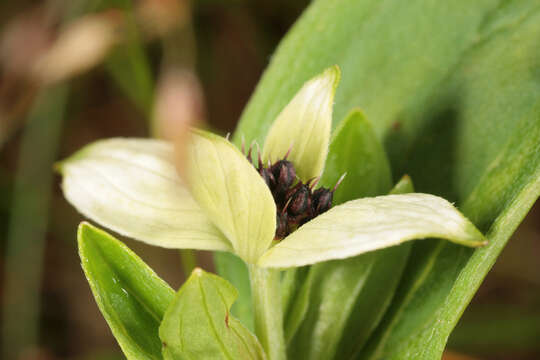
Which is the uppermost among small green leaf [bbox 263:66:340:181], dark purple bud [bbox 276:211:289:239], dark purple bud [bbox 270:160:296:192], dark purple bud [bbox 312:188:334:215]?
small green leaf [bbox 263:66:340:181]

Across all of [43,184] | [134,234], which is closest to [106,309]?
[134,234]

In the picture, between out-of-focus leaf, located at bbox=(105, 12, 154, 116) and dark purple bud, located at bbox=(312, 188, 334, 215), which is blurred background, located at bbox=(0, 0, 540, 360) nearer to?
out-of-focus leaf, located at bbox=(105, 12, 154, 116)

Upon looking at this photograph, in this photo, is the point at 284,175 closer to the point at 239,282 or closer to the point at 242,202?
the point at 242,202

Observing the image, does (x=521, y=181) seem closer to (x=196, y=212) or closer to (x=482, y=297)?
(x=196, y=212)

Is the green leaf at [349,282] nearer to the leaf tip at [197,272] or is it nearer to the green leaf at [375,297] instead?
the green leaf at [375,297]

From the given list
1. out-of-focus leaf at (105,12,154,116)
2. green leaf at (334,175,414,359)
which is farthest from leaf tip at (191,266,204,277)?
out-of-focus leaf at (105,12,154,116)

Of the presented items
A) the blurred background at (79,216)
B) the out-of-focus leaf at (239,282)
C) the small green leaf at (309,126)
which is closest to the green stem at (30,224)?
the blurred background at (79,216)
